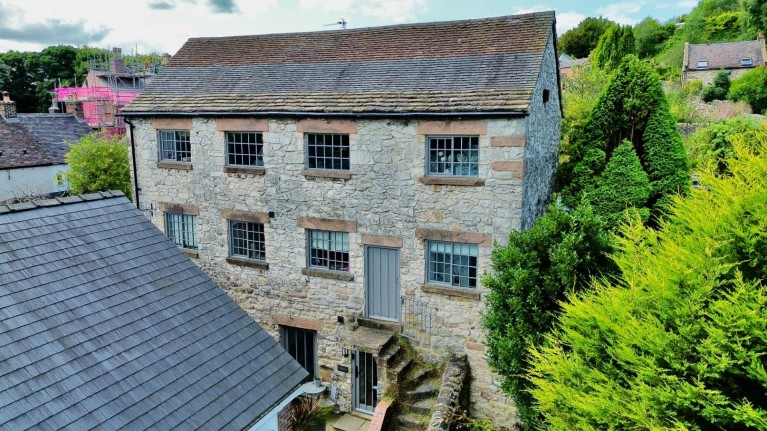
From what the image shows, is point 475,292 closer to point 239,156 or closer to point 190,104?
point 239,156

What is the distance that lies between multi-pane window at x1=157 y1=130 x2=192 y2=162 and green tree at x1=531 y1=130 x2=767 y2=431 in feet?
40.4

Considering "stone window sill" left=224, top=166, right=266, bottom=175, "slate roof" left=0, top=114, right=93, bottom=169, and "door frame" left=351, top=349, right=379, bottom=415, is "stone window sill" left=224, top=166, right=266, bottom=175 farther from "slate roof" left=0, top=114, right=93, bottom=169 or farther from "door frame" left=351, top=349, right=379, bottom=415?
"slate roof" left=0, top=114, right=93, bottom=169

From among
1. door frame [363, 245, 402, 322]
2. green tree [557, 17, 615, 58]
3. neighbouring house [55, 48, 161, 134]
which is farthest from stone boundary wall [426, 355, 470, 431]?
green tree [557, 17, 615, 58]

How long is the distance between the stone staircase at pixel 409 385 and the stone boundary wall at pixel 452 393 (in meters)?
0.50

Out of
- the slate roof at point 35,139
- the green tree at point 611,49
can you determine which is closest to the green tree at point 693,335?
the green tree at point 611,49

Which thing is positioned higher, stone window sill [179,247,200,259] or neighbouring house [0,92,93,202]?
neighbouring house [0,92,93,202]

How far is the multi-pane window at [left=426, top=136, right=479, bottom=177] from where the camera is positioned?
11.6 metres

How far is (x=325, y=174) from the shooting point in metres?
12.9

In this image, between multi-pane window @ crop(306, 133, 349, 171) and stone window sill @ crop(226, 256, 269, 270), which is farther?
stone window sill @ crop(226, 256, 269, 270)

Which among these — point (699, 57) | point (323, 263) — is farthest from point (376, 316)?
point (699, 57)

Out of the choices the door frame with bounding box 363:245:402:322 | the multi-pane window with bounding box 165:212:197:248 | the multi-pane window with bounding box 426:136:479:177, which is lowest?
the door frame with bounding box 363:245:402:322

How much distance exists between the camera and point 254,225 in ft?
47.1

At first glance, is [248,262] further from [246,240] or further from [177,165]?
[177,165]

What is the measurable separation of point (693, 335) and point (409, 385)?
7691 millimetres
